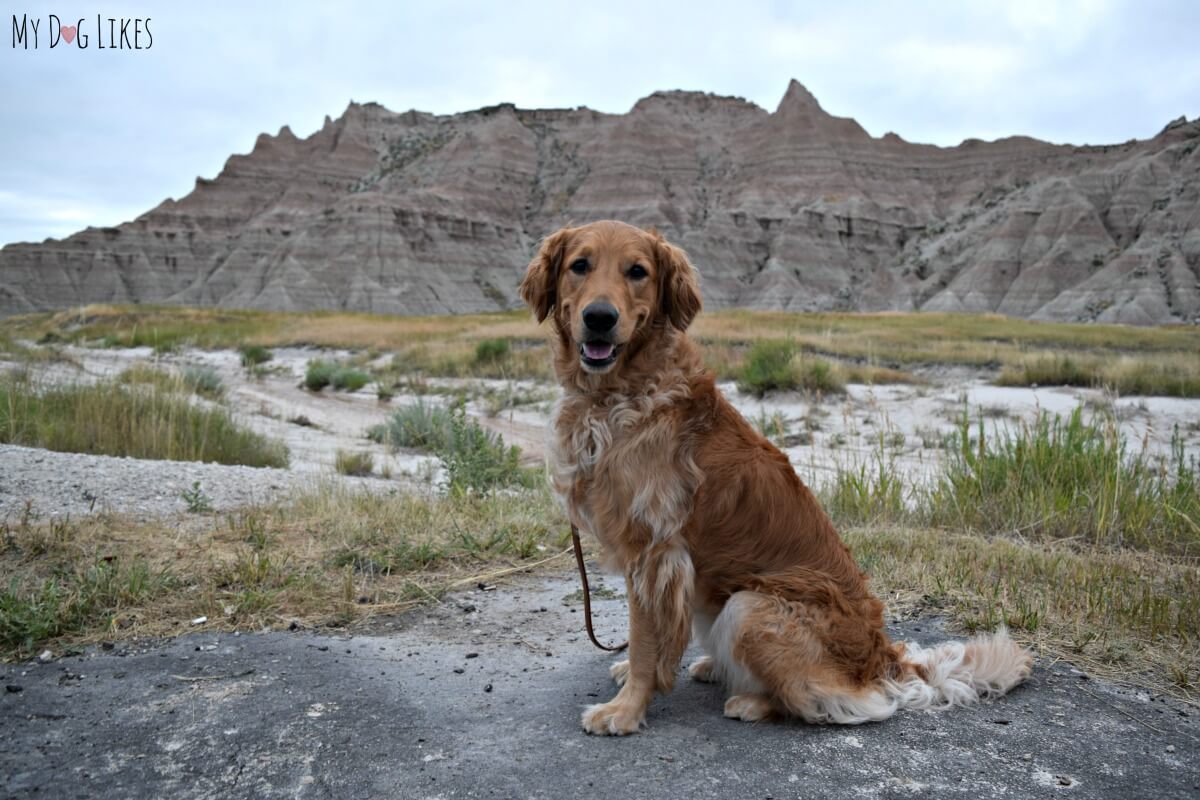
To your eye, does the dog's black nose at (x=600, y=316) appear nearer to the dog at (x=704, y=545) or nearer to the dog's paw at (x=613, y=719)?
the dog at (x=704, y=545)

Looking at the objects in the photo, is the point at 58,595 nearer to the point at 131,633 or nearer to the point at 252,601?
the point at 131,633

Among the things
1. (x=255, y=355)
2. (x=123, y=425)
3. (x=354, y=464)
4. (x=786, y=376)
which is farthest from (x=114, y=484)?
(x=255, y=355)

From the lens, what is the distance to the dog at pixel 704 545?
346 centimetres

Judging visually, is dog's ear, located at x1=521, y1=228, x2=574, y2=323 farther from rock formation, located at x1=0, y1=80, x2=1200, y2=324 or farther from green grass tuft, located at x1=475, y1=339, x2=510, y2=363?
rock formation, located at x1=0, y1=80, x2=1200, y2=324

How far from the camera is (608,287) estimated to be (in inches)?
148

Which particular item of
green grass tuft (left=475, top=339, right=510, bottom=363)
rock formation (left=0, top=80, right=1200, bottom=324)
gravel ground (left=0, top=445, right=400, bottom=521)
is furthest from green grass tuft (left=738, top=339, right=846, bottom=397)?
rock formation (left=0, top=80, right=1200, bottom=324)

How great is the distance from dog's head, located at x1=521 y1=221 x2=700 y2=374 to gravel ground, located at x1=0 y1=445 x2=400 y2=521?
420 centimetres

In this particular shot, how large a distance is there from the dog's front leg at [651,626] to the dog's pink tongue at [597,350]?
2.90 ft

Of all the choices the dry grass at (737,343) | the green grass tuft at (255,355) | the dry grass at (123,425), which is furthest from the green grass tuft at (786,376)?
the green grass tuft at (255,355)

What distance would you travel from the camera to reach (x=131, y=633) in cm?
419

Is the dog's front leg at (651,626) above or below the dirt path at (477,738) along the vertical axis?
above

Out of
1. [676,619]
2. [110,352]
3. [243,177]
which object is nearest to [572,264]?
[676,619]

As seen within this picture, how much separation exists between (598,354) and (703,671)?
5.58 ft

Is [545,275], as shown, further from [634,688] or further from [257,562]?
[257,562]
